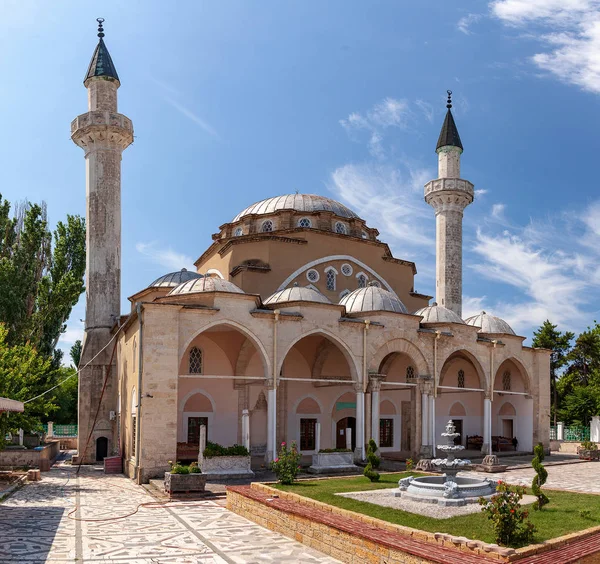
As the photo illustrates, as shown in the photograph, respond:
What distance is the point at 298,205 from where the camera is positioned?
2222 cm

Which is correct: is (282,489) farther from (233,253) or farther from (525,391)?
(525,391)

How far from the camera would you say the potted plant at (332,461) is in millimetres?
14195

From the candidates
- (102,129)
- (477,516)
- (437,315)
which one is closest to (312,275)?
(437,315)

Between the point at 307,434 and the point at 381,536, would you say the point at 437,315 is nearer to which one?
the point at 307,434

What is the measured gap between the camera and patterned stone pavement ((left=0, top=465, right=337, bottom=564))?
7.36m

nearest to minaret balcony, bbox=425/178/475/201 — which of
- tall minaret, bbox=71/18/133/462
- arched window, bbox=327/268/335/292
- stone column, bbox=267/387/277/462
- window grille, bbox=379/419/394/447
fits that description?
arched window, bbox=327/268/335/292

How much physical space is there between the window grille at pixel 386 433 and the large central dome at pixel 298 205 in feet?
22.9

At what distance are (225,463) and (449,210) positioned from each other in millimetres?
13287

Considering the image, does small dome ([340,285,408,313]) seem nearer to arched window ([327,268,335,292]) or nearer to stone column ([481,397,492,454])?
arched window ([327,268,335,292])

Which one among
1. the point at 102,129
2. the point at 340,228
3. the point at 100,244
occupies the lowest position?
the point at 100,244

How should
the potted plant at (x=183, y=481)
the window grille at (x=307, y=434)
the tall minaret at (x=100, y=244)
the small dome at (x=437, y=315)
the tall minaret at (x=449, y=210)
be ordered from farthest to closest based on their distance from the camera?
the tall minaret at (x=449, y=210)
the window grille at (x=307, y=434)
the small dome at (x=437, y=315)
the tall minaret at (x=100, y=244)
the potted plant at (x=183, y=481)

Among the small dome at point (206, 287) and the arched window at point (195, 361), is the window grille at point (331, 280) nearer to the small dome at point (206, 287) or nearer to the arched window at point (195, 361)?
the arched window at point (195, 361)

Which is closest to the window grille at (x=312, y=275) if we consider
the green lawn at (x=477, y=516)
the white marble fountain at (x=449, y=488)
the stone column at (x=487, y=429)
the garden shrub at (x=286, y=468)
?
the stone column at (x=487, y=429)

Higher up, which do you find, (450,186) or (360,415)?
(450,186)
